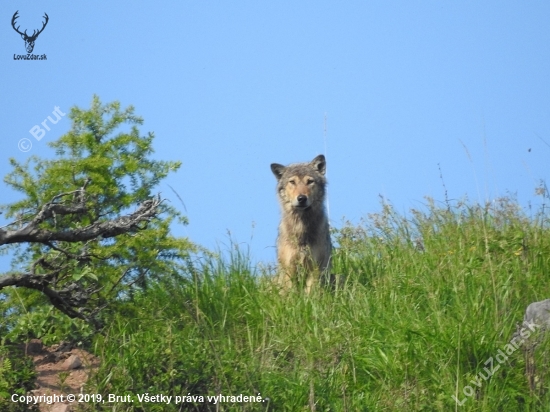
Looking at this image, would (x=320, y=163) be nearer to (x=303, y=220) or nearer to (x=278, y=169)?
(x=278, y=169)

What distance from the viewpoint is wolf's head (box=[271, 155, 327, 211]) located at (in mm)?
10109

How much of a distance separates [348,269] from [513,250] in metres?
1.97

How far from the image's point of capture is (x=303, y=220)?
10219mm

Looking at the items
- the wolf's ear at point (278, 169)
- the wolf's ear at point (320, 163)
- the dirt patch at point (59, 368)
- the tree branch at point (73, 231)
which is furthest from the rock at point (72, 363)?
the wolf's ear at point (320, 163)

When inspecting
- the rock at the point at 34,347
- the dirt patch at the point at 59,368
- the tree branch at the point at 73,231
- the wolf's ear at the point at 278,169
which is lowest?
the dirt patch at the point at 59,368

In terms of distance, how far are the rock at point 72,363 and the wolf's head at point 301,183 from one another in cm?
382

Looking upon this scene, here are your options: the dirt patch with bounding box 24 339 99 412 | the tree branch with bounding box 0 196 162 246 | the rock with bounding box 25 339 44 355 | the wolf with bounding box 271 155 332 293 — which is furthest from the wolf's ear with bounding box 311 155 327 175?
the rock with bounding box 25 339 44 355

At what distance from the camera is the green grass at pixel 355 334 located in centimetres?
638

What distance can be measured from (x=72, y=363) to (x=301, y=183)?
13.5 ft

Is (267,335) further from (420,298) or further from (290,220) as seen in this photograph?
(290,220)

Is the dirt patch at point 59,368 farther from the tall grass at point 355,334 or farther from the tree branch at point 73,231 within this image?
the tree branch at point 73,231

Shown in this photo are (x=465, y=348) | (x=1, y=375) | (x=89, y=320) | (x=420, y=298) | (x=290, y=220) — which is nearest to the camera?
(x=1, y=375)

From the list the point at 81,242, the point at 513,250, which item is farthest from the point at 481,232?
the point at 81,242

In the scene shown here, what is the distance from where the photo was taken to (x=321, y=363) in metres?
7.01
